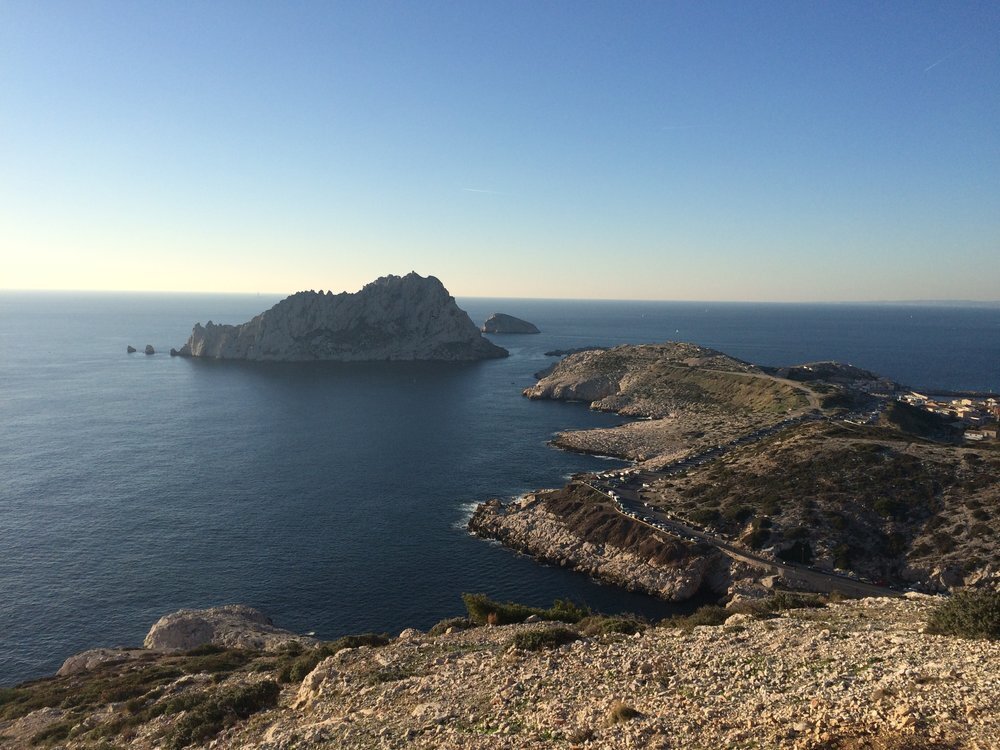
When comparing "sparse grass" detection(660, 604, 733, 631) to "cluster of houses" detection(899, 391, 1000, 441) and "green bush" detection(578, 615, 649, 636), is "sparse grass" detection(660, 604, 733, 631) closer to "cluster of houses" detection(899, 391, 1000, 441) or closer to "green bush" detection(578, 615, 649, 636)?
"green bush" detection(578, 615, 649, 636)

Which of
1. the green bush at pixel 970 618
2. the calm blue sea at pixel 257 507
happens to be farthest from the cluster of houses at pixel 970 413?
the green bush at pixel 970 618

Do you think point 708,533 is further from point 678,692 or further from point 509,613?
point 678,692

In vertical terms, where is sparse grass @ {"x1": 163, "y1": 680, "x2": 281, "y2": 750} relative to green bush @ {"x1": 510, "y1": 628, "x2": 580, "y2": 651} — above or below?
below

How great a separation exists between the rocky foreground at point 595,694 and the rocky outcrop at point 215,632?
7.99 metres

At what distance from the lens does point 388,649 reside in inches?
1190

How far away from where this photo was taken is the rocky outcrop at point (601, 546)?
53.7 metres

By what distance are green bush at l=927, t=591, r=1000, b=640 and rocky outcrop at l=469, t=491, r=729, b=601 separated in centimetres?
2982

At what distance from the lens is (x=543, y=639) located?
27.4 m

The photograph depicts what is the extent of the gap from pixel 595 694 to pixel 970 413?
127 meters

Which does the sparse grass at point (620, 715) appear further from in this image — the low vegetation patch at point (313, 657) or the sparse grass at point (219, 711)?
the low vegetation patch at point (313, 657)

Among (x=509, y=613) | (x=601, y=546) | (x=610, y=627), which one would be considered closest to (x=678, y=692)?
(x=610, y=627)

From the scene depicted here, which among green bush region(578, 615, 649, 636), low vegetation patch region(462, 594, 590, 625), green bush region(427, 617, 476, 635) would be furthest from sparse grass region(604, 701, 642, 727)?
green bush region(427, 617, 476, 635)

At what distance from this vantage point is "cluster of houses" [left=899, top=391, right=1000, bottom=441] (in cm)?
10156

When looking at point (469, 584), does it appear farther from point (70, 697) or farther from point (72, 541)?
point (72, 541)
